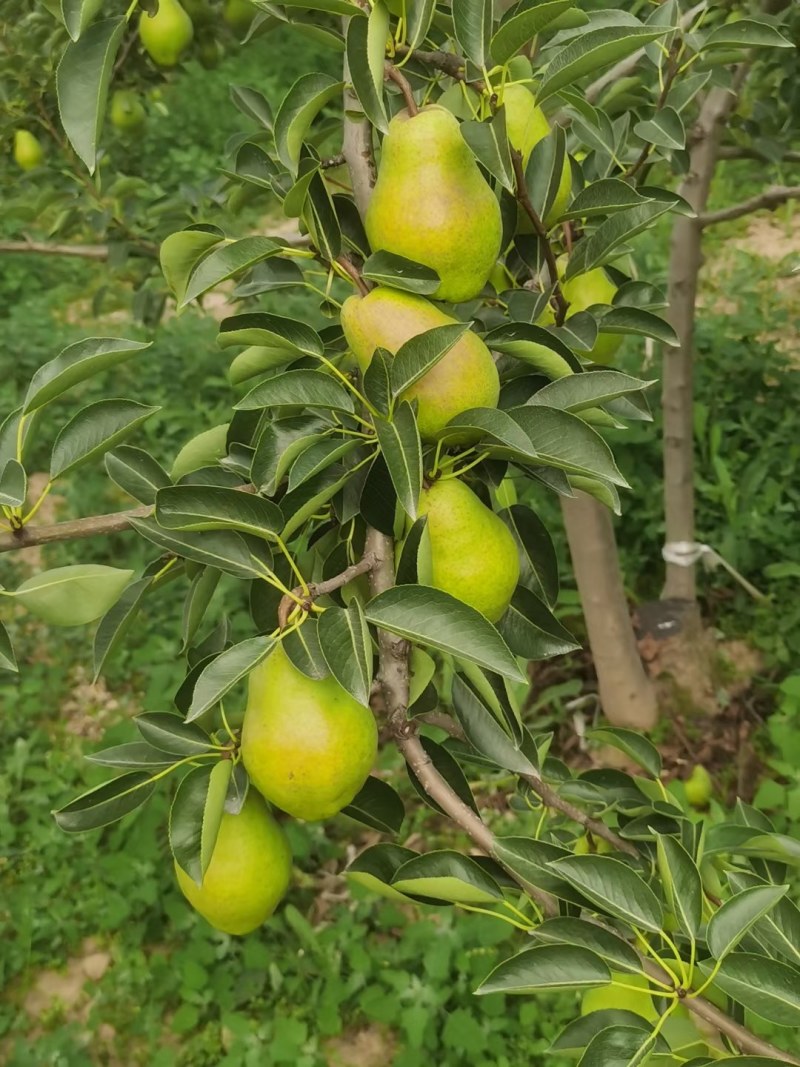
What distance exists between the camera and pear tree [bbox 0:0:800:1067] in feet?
2.00

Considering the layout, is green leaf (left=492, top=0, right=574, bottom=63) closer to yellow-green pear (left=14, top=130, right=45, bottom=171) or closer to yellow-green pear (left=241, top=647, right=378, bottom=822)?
yellow-green pear (left=241, top=647, right=378, bottom=822)

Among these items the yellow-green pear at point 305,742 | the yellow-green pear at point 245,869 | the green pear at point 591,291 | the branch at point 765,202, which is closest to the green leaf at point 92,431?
the yellow-green pear at point 305,742

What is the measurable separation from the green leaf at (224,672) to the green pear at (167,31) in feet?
4.46

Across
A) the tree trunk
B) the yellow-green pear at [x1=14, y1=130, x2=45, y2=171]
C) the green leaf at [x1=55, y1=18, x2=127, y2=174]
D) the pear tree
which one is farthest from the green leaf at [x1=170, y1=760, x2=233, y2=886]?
the yellow-green pear at [x1=14, y1=130, x2=45, y2=171]

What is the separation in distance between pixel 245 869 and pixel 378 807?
0.12 metres

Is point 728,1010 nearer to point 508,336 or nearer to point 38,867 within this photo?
point 508,336

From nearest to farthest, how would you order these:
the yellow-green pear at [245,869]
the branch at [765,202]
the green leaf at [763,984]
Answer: the green leaf at [763,984] < the yellow-green pear at [245,869] < the branch at [765,202]

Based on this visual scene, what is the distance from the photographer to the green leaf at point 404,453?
58cm

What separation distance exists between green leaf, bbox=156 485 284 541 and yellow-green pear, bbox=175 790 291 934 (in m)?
0.27

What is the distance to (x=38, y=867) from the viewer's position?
76.7 inches

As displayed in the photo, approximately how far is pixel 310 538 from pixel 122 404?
0.19m

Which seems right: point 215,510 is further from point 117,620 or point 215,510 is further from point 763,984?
point 763,984

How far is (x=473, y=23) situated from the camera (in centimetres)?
65

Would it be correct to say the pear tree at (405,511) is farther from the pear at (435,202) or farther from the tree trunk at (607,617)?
the tree trunk at (607,617)
